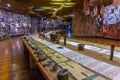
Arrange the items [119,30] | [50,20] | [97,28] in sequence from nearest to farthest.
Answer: [119,30]
[97,28]
[50,20]

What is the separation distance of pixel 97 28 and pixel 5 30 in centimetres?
874

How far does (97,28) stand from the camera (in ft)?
27.4

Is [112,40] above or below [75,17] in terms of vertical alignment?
below

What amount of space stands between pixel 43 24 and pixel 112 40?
17.4 meters

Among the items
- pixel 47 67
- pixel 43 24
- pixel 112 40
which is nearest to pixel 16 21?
pixel 43 24

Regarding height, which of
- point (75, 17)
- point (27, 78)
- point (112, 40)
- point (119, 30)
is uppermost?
point (75, 17)

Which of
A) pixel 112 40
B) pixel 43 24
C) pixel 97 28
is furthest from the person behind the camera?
pixel 43 24

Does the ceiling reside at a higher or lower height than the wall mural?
higher

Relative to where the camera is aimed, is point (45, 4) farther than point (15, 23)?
No

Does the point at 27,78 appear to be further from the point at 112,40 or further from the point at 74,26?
the point at 74,26

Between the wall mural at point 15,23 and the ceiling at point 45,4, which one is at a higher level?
the ceiling at point 45,4

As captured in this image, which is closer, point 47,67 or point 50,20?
point 47,67

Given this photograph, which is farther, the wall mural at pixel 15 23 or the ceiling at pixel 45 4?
the wall mural at pixel 15 23

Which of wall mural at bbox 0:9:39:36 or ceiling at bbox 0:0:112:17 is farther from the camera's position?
wall mural at bbox 0:9:39:36
